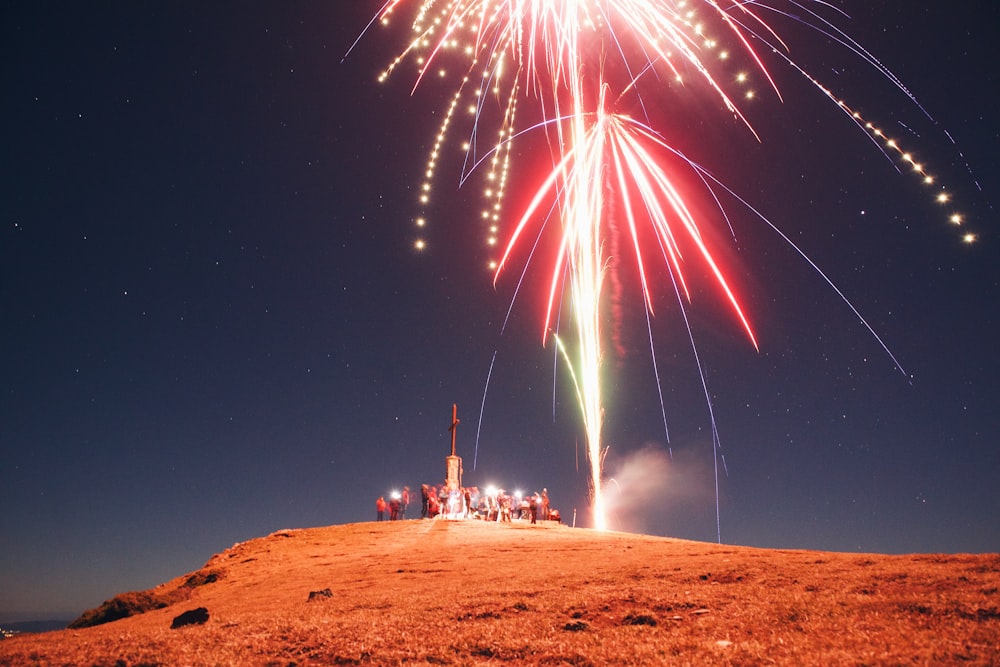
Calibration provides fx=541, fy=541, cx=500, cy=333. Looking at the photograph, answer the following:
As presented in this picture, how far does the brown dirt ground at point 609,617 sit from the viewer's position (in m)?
6.55

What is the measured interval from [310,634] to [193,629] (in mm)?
3286

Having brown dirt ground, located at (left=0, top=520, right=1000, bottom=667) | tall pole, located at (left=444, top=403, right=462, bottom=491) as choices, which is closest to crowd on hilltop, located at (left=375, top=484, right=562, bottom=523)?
tall pole, located at (left=444, top=403, right=462, bottom=491)

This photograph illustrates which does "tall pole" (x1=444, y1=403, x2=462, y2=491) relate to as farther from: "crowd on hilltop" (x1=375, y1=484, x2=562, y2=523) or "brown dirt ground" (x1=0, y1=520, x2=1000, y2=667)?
"brown dirt ground" (x1=0, y1=520, x2=1000, y2=667)

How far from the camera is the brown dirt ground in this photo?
655 cm

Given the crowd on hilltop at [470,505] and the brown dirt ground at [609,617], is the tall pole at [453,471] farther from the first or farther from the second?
the brown dirt ground at [609,617]

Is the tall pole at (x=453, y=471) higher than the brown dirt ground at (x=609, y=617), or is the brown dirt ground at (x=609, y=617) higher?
the tall pole at (x=453, y=471)

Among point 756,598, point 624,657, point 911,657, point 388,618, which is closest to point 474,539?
point 388,618

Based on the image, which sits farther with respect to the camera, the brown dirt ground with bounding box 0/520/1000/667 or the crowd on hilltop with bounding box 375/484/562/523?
the crowd on hilltop with bounding box 375/484/562/523

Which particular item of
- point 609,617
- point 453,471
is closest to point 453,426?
point 453,471

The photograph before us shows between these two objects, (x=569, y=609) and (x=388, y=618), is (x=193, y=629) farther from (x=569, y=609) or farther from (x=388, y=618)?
(x=569, y=609)

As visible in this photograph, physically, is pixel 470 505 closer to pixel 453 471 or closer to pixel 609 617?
pixel 453 471

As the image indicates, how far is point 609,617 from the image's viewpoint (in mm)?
8336

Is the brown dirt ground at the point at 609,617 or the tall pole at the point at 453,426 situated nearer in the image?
the brown dirt ground at the point at 609,617

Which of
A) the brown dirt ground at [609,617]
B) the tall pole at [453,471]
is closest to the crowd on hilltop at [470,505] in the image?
the tall pole at [453,471]
